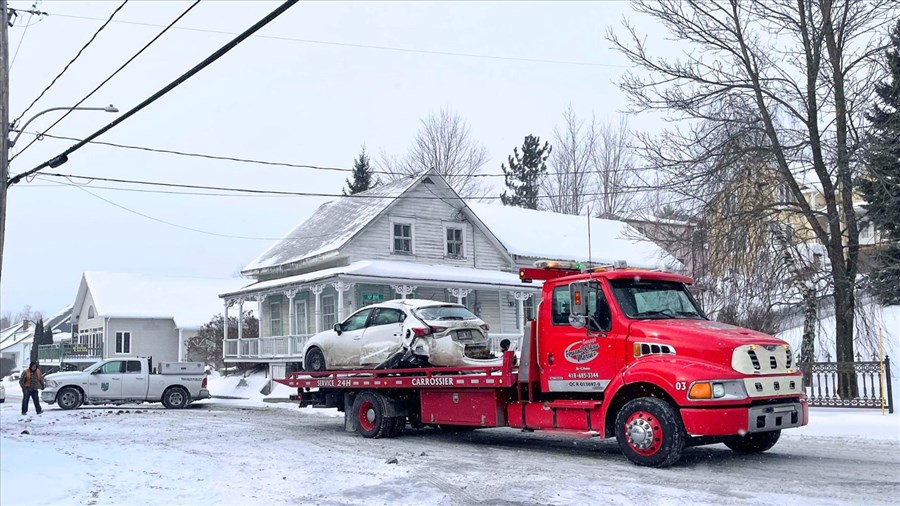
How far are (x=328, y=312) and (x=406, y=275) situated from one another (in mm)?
4393

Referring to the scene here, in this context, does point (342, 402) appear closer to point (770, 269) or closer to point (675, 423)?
point (675, 423)

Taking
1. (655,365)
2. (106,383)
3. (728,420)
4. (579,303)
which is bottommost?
(106,383)

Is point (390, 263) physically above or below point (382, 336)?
above

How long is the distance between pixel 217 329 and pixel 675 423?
35.5 metres

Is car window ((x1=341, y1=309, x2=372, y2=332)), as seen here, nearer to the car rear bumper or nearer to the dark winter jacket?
the car rear bumper

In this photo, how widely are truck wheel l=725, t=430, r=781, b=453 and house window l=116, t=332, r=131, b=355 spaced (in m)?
42.6

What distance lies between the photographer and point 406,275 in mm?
29922

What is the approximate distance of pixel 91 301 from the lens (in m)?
51.3

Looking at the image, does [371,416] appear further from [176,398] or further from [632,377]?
[176,398]

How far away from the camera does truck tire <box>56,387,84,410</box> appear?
23688 mm

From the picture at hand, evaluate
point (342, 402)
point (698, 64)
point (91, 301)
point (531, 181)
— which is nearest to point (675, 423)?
point (342, 402)

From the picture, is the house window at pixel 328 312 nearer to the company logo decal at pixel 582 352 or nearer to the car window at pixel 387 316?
the car window at pixel 387 316

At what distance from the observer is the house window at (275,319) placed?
118 ft

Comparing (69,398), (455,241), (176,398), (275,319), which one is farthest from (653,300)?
(275,319)
